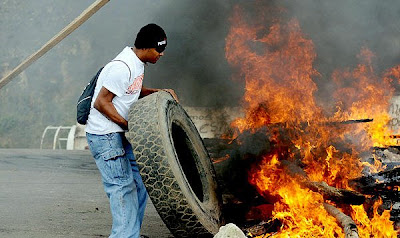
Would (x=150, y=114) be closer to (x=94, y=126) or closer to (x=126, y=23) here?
(x=94, y=126)

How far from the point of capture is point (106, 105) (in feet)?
11.3

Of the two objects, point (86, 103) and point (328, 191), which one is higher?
point (86, 103)

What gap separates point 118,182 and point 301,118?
310 cm

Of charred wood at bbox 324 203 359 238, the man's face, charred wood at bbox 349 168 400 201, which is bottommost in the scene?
charred wood at bbox 324 203 359 238

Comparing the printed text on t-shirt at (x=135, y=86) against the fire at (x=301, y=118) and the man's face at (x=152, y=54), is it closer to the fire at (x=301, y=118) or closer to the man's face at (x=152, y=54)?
the man's face at (x=152, y=54)

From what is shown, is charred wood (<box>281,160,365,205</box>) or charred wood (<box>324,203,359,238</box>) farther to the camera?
charred wood (<box>281,160,365,205</box>)

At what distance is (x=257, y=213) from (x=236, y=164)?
2.23ft

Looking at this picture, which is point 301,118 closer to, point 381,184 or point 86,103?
point 381,184

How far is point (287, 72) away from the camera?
8133 millimetres

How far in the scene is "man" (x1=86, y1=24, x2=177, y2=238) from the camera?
3.48 metres

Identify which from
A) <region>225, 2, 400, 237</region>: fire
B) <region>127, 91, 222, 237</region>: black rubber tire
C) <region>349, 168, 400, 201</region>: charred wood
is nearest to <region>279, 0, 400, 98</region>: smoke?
<region>225, 2, 400, 237</region>: fire

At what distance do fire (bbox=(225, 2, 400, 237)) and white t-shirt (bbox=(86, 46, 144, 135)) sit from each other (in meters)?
1.73

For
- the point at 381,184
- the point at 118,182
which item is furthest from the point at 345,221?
the point at 118,182

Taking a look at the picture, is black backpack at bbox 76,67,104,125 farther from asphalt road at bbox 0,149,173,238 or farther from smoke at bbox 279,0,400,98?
smoke at bbox 279,0,400,98
